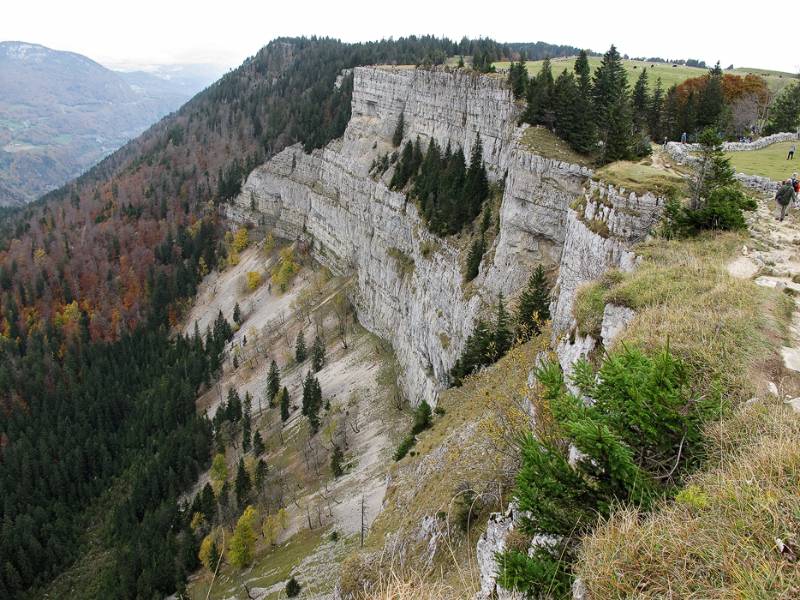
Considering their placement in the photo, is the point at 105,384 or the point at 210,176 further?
the point at 210,176

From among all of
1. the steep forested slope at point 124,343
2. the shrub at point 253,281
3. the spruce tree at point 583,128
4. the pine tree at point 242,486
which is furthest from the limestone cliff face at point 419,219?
the pine tree at point 242,486

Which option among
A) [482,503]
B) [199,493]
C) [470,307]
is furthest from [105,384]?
[482,503]

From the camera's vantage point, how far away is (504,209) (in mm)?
49156

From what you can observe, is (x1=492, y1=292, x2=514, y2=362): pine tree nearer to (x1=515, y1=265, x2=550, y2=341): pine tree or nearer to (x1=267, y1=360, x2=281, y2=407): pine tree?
(x1=515, y1=265, x2=550, y2=341): pine tree

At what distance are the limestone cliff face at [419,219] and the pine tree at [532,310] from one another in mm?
6030

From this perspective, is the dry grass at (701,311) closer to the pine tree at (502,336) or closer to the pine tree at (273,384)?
the pine tree at (502,336)

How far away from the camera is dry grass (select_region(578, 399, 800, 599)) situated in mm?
7047

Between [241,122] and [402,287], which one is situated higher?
[241,122]

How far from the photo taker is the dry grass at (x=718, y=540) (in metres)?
7.05

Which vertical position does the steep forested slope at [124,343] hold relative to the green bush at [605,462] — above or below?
below

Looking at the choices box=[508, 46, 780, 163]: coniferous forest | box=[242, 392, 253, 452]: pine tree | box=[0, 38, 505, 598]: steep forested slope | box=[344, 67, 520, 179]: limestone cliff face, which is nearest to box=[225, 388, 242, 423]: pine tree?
box=[242, 392, 253, 452]: pine tree

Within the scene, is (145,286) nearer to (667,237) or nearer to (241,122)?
(241,122)

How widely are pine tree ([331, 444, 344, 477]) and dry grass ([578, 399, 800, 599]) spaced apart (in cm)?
5321

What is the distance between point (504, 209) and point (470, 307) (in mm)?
9375
